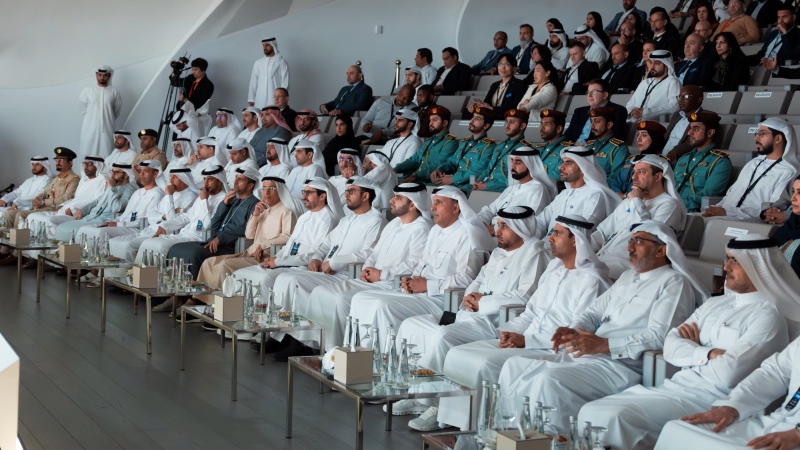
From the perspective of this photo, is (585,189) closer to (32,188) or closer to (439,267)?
(439,267)

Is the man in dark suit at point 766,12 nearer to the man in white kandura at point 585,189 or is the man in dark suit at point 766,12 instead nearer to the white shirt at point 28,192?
the man in white kandura at point 585,189

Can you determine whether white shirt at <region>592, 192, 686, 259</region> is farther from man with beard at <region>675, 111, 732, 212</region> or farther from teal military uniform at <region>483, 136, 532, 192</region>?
teal military uniform at <region>483, 136, 532, 192</region>

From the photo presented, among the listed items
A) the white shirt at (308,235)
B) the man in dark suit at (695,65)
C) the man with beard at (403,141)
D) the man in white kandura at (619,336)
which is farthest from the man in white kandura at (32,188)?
the man in white kandura at (619,336)

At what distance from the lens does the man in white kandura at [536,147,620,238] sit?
593cm

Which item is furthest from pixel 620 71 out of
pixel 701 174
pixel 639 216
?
pixel 639 216

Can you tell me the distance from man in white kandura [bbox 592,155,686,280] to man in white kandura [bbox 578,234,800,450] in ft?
4.95

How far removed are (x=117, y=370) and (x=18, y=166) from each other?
8.66 metres

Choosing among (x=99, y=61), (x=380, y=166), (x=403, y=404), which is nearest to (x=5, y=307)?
(x=380, y=166)

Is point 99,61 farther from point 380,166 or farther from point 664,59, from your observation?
point 664,59

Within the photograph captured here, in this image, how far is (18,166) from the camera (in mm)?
13266

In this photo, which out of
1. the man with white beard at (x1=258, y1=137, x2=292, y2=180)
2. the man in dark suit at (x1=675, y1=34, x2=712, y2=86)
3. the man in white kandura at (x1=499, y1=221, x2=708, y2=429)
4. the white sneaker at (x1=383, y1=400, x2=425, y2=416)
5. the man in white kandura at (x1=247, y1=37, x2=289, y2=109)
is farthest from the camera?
the man in white kandura at (x1=247, y1=37, x2=289, y2=109)

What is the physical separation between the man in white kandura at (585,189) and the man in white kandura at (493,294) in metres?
0.66

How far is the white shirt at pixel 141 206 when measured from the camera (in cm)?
952

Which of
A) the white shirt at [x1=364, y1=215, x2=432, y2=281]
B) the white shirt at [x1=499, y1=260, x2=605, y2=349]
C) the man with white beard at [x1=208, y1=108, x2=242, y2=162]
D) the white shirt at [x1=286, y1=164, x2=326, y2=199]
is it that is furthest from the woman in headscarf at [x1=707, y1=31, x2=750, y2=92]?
the man with white beard at [x1=208, y1=108, x2=242, y2=162]
